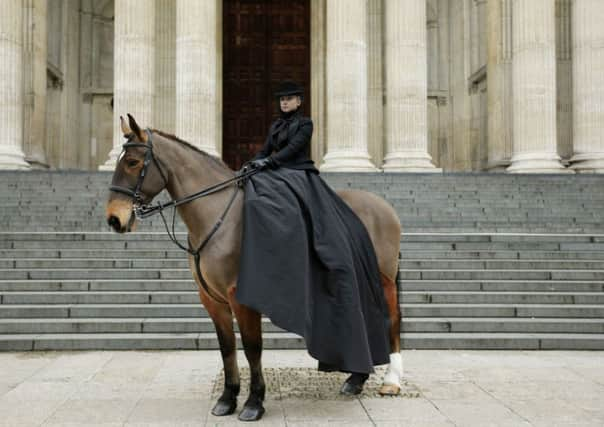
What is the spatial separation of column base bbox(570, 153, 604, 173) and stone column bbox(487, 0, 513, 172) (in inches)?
130

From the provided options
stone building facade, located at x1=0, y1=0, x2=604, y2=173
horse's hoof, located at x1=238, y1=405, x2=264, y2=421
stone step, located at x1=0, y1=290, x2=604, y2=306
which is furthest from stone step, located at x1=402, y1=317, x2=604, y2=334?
stone building facade, located at x1=0, y1=0, x2=604, y2=173

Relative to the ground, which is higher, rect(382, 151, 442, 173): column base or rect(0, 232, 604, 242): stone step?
rect(382, 151, 442, 173): column base

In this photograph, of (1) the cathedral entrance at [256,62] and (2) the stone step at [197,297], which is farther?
(1) the cathedral entrance at [256,62]

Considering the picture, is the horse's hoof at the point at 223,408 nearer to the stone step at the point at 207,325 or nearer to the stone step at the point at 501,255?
the stone step at the point at 207,325

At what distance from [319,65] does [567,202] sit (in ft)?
43.6

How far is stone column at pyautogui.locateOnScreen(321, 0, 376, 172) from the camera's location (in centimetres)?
2003

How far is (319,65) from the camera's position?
26.1 metres

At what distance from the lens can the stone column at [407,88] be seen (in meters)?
20.3

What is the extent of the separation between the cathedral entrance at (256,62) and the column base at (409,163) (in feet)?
26.8

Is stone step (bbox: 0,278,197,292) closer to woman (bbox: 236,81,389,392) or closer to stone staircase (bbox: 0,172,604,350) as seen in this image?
stone staircase (bbox: 0,172,604,350)

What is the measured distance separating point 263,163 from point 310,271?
114 cm

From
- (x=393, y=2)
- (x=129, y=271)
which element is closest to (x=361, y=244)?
(x=129, y=271)

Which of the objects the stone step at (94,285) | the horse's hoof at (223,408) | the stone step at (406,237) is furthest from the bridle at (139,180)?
the stone step at (406,237)

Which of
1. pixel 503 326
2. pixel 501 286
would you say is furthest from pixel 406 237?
pixel 503 326
